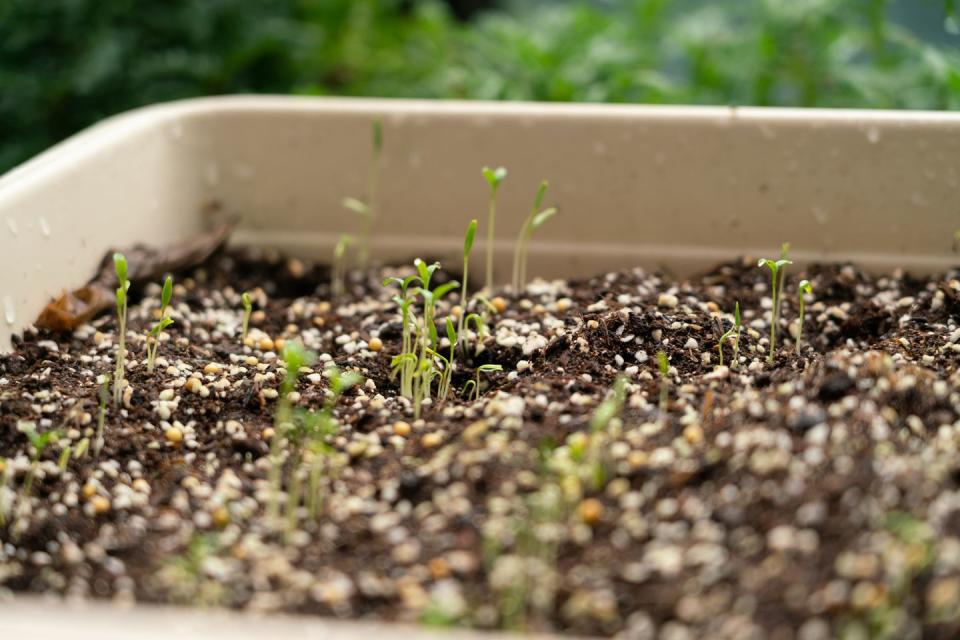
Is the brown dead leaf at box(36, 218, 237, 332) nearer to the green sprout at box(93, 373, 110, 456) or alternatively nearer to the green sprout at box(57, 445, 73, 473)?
the green sprout at box(93, 373, 110, 456)

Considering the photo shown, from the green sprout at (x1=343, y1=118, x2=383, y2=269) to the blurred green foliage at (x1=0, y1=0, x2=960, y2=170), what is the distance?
41 cm

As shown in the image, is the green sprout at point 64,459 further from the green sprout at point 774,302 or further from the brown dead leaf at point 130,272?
the green sprout at point 774,302

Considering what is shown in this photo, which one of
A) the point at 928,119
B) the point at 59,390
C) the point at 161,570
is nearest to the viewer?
the point at 161,570

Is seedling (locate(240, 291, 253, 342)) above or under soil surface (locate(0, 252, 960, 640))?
above

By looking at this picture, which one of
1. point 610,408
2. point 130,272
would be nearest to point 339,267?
point 130,272

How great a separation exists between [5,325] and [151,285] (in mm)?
294

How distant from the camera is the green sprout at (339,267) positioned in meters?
1.74

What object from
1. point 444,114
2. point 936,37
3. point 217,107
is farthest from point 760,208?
point 936,37

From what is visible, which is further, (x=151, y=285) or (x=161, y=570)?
(x=151, y=285)

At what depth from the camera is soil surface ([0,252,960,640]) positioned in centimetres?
91

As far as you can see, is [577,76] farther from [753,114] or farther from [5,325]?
[5,325]

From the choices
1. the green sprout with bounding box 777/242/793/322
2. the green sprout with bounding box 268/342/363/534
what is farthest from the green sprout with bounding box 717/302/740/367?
the green sprout with bounding box 268/342/363/534

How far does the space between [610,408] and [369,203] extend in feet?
3.01

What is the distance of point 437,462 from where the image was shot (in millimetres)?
1132
